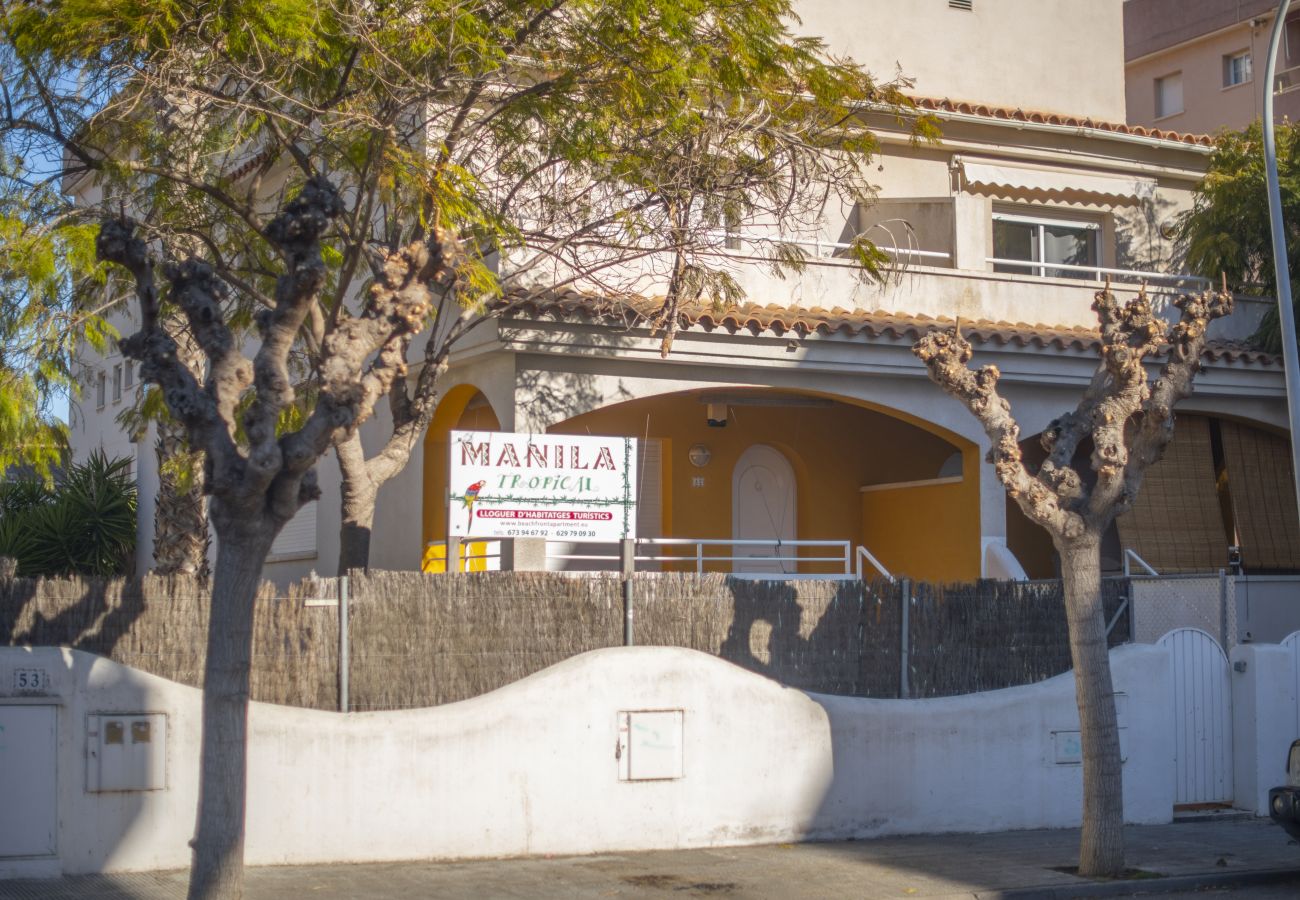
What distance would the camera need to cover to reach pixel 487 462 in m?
12.7

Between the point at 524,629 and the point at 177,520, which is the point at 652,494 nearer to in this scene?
the point at 177,520

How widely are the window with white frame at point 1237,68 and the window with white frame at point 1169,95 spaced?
53.1 inches

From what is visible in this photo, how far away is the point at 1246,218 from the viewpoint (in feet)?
63.4

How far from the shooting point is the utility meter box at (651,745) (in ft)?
35.7

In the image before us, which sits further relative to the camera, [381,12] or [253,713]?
[381,12]

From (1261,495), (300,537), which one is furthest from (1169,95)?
(300,537)

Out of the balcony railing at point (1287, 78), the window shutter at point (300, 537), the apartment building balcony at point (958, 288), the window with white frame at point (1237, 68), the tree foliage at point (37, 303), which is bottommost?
the window shutter at point (300, 537)

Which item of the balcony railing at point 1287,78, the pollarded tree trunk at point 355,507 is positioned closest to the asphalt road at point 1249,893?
the pollarded tree trunk at point 355,507

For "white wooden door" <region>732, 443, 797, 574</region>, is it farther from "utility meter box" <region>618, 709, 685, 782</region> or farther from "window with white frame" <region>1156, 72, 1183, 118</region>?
"window with white frame" <region>1156, 72, 1183, 118</region>

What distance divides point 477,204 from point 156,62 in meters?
2.95

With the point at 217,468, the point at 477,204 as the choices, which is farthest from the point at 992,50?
the point at 217,468

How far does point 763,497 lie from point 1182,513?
17.5ft

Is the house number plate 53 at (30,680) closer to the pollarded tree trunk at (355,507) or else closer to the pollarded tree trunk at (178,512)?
the pollarded tree trunk at (355,507)

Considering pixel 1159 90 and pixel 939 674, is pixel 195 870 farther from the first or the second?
pixel 1159 90
